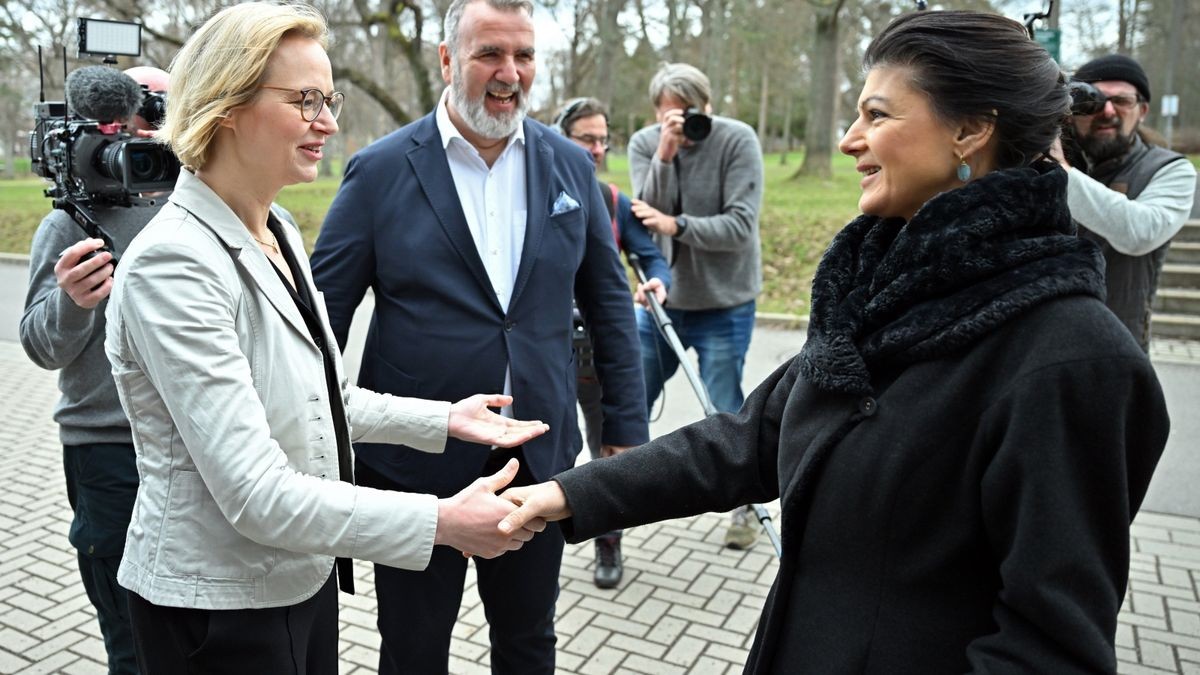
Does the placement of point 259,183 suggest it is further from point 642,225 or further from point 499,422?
point 642,225

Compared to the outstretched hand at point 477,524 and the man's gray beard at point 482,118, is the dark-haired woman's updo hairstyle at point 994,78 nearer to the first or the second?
the outstretched hand at point 477,524

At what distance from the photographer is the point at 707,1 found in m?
25.3

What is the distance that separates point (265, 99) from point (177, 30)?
76.2 feet

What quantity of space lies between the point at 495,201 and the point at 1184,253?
10424 millimetres

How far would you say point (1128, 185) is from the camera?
13.6 feet

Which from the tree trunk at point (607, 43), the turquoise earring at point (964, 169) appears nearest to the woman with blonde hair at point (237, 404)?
the turquoise earring at point (964, 169)

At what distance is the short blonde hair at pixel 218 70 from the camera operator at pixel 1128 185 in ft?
10.1

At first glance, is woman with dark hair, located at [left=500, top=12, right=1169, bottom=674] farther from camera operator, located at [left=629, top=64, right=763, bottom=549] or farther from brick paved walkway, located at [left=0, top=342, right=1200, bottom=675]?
camera operator, located at [left=629, top=64, right=763, bottom=549]

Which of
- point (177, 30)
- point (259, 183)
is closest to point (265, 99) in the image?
point (259, 183)

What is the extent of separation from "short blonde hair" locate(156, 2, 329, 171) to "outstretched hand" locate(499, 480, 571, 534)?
0.94 m

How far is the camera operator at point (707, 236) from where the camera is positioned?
495 centimetres

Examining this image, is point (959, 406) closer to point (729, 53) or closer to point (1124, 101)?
point (1124, 101)

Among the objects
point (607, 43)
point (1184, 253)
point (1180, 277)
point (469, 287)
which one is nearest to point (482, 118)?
point (469, 287)

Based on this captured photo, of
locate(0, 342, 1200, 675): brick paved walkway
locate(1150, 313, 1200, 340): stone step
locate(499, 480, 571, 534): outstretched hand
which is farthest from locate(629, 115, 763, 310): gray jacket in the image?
locate(1150, 313, 1200, 340): stone step
